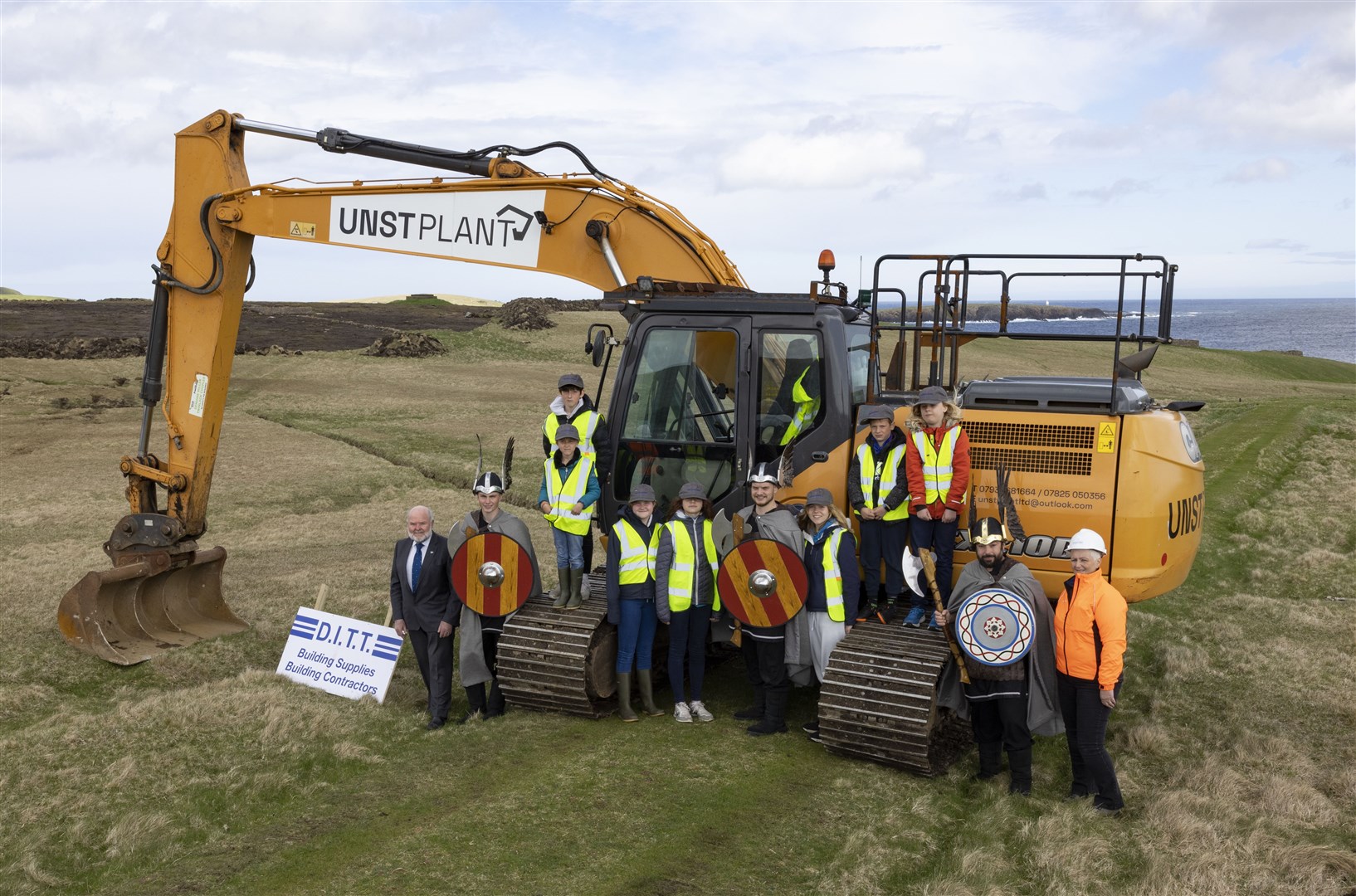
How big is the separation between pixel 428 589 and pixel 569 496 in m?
1.35

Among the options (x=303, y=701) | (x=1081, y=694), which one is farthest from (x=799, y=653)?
(x=303, y=701)

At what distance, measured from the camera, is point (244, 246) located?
10875 millimetres

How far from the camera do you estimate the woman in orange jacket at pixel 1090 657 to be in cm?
779

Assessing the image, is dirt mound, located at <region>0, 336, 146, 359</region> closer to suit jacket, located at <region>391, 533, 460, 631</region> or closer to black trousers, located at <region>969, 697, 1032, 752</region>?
suit jacket, located at <region>391, 533, 460, 631</region>

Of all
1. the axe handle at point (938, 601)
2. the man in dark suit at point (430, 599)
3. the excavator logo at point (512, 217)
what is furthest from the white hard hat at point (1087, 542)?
the excavator logo at point (512, 217)

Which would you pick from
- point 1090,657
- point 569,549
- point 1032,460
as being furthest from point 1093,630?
point 569,549

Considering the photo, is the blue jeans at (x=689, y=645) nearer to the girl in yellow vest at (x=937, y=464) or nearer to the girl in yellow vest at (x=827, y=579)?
the girl in yellow vest at (x=827, y=579)

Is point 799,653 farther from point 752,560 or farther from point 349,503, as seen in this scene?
point 349,503

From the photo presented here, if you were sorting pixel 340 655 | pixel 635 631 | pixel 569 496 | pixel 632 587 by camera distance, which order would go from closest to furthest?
pixel 632 587 → pixel 635 631 → pixel 569 496 → pixel 340 655

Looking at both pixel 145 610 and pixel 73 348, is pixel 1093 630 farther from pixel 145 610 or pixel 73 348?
pixel 73 348

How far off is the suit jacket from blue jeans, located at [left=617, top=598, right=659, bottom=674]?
1.37m

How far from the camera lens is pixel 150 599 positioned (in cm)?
1116

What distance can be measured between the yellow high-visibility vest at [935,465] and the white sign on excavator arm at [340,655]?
14.9 feet

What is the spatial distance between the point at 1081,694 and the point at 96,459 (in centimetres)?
1990
